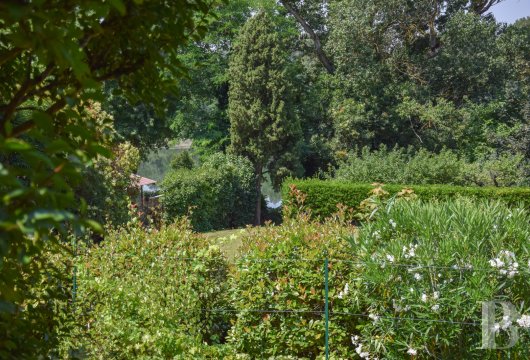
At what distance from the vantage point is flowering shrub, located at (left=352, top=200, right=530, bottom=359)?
4676 millimetres

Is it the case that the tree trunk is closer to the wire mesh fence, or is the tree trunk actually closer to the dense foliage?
the wire mesh fence

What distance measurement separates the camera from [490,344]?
4.66 meters

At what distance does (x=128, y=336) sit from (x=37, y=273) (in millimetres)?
2880

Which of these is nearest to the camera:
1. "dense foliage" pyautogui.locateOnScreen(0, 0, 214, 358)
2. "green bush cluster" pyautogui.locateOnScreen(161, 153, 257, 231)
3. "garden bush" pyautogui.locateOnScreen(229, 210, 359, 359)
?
"dense foliage" pyautogui.locateOnScreen(0, 0, 214, 358)

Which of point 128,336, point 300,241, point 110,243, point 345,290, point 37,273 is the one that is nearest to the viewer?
point 37,273

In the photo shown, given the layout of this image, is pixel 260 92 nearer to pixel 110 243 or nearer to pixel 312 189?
pixel 312 189

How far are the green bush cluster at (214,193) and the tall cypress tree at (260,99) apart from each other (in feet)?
2.18

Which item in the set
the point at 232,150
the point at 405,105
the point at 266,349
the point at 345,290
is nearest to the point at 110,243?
the point at 266,349

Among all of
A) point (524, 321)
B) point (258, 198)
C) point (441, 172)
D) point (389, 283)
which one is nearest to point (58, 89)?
point (389, 283)

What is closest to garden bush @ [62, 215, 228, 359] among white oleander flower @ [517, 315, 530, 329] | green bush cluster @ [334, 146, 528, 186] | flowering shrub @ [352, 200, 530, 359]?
flowering shrub @ [352, 200, 530, 359]

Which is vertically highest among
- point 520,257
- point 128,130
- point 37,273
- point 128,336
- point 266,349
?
point 128,130

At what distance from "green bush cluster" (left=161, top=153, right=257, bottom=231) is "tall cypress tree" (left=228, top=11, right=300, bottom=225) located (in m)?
0.66

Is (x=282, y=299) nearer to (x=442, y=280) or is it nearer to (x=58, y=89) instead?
(x=442, y=280)

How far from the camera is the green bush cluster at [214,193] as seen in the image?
18.4 m
